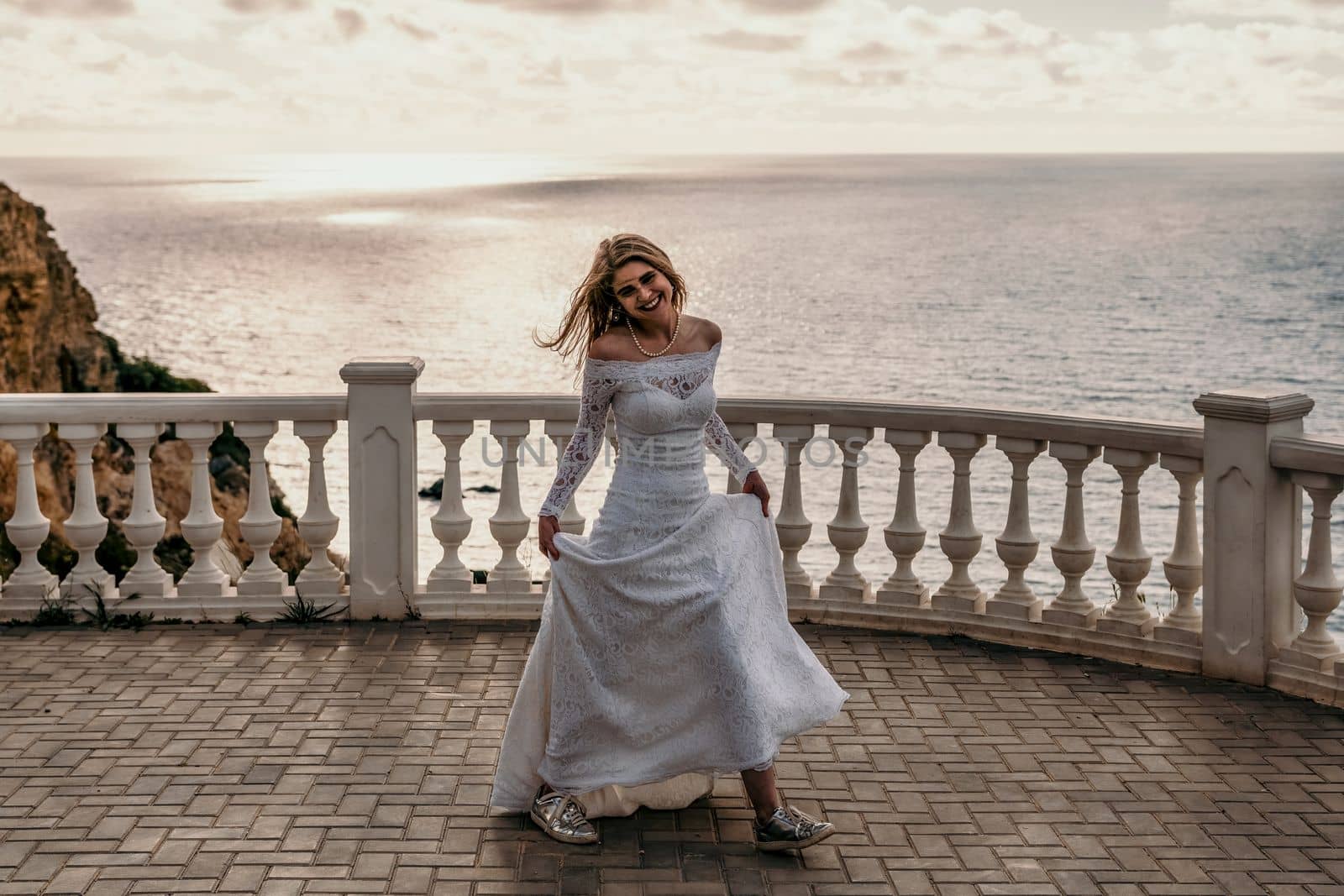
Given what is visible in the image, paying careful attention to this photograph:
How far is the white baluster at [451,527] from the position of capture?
7.20 m

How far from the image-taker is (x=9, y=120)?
7425 centimetres

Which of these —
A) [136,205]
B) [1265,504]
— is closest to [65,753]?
[1265,504]

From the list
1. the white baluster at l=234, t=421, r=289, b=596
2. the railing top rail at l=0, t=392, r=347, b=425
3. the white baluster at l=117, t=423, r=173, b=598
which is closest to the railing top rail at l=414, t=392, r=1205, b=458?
the railing top rail at l=0, t=392, r=347, b=425

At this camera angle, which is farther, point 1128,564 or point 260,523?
point 260,523

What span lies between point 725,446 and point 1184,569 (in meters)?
2.62

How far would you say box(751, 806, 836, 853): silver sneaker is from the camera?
4633mm

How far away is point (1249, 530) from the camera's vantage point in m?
6.14

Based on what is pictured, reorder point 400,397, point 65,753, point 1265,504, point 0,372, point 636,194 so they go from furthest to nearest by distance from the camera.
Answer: point 636,194 < point 0,372 < point 400,397 < point 1265,504 < point 65,753

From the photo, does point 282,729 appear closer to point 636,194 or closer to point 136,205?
point 636,194

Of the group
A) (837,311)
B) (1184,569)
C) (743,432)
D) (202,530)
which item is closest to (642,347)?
(743,432)

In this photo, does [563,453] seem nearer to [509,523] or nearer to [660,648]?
[509,523]

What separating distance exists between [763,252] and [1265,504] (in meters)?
87.8

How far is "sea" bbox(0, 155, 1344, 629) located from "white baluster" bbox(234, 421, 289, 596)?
10.5 feet

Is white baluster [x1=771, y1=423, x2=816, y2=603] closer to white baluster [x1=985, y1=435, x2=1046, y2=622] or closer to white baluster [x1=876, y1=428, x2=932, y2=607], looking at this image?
white baluster [x1=876, y1=428, x2=932, y2=607]
